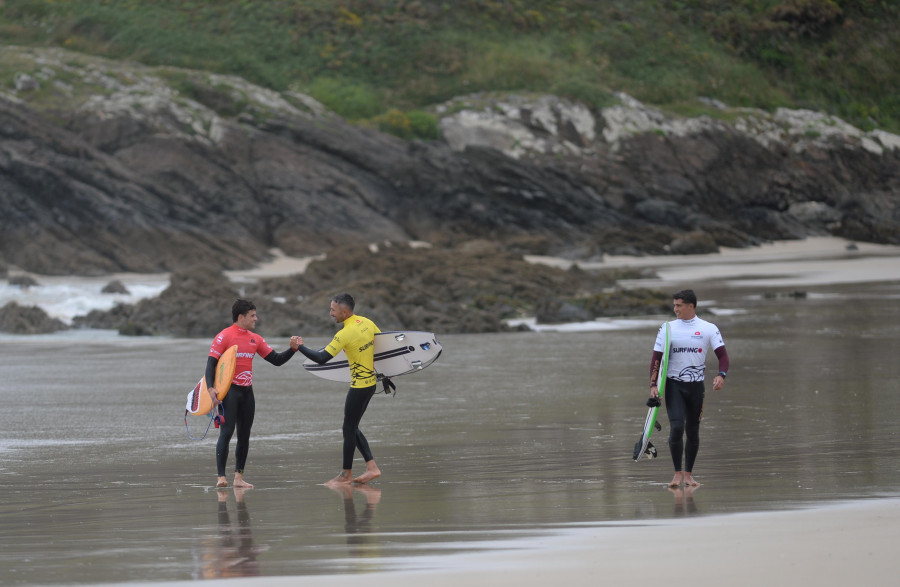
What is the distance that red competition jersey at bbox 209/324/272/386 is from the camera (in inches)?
361

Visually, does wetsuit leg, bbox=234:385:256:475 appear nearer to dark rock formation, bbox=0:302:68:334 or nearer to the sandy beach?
the sandy beach

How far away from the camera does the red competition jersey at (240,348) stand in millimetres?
9172

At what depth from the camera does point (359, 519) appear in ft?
25.3

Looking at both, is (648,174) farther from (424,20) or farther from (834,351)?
(834,351)

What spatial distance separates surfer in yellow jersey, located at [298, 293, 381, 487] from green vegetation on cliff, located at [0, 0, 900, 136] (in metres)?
50.1

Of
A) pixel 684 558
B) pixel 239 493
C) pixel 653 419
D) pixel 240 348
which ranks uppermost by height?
pixel 240 348

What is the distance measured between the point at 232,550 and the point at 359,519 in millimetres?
1111

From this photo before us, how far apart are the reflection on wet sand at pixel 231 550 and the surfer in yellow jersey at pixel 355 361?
4.26 feet

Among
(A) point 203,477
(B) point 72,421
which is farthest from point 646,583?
(B) point 72,421

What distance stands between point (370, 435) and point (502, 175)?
43.4 m

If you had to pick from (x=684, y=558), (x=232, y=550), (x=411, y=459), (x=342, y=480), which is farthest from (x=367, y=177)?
(x=684, y=558)

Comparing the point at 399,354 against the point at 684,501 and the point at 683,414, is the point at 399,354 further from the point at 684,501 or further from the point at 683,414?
the point at 684,501

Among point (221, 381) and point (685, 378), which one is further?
point (221, 381)

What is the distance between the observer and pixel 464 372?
18.0m
